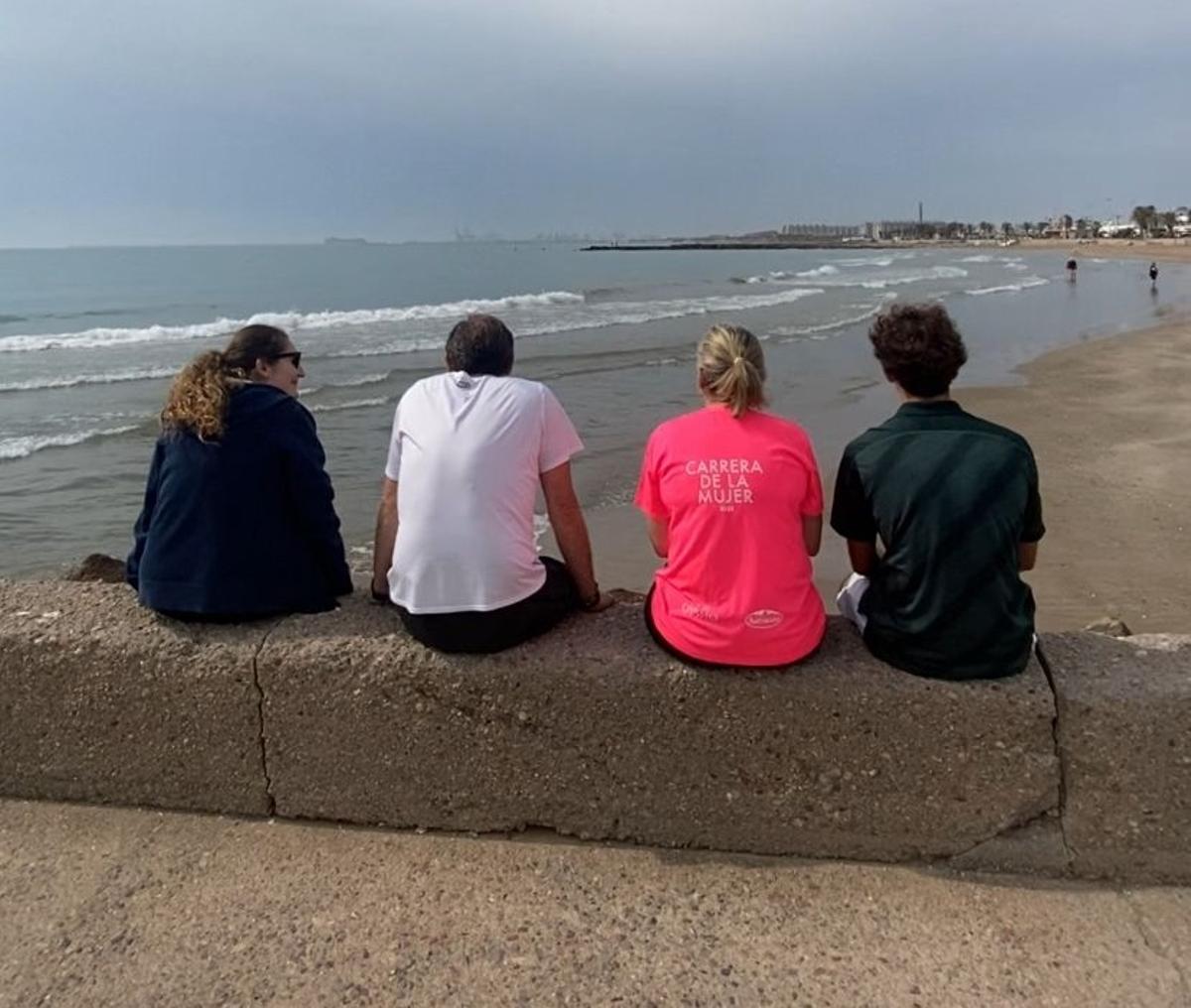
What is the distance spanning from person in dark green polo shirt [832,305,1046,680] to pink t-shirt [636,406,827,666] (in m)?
0.19

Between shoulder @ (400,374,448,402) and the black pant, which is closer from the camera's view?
the black pant

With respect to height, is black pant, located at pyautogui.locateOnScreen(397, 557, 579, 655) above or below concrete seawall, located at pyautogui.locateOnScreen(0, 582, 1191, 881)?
above

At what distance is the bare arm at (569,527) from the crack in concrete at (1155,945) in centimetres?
167

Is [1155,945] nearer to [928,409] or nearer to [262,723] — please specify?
[928,409]

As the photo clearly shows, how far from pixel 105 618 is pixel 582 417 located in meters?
11.5

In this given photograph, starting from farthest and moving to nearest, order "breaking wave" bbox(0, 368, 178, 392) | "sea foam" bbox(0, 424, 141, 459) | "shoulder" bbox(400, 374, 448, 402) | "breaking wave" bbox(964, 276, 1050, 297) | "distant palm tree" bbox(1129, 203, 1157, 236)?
"distant palm tree" bbox(1129, 203, 1157, 236)
"breaking wave" bbox(964, 276, 1050, 297)
"breaking wave" bbox(0, 368, 178, 392)
"sea foam" bbox(0, 424, 141, 459)
"shoulder" bbox(400, 374, 448, 402)

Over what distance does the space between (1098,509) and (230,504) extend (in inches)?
336

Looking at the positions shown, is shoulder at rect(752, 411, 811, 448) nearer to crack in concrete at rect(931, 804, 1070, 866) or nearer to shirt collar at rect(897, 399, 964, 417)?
shirt collar at rect(897, 399, 964, 417)

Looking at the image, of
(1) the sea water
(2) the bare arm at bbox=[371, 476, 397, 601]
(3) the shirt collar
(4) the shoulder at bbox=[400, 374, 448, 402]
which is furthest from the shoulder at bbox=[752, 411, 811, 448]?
(1) the sea water

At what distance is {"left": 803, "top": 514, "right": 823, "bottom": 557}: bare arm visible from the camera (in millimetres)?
2838

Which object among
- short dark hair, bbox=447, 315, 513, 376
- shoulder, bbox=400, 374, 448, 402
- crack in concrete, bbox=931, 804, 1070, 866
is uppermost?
short dark hair, bbox=447, 315, 513, 376

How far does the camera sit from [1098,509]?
9.23m

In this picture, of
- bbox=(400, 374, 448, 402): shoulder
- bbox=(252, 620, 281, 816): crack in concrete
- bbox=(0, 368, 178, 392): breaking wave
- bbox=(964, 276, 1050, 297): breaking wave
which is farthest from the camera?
bbox=(964, 276, 1050, 297): breaking wave

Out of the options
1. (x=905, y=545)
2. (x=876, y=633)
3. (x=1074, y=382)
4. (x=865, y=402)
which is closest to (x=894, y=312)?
(x=905, y=545)
